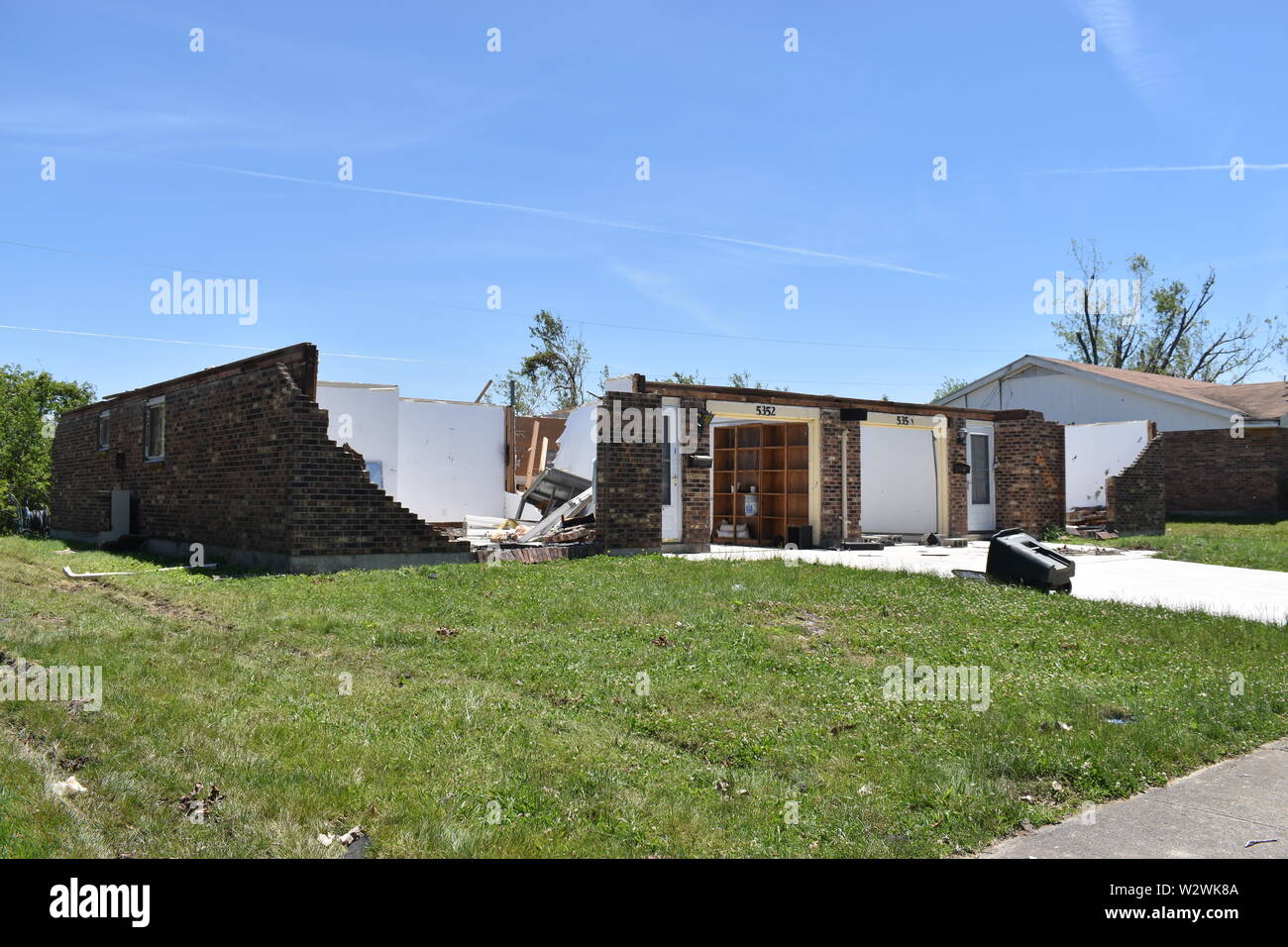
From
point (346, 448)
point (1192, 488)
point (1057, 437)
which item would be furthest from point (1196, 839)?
point (1192, 488)

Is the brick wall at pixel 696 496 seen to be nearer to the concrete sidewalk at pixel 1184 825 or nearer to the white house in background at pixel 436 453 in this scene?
the white house in background at pixel 436 453

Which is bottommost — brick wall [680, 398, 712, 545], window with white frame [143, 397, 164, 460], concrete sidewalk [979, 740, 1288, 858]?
concrete sidewalk [979, 740, 1288, 858]

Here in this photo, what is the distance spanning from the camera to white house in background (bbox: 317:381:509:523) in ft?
80.0

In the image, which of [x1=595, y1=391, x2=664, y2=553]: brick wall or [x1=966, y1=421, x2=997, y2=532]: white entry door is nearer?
[x1=595, y1=391, x2=664, y2=553]: brick wall

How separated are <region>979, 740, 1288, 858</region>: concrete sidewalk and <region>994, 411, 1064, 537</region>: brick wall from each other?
19553 millimetres

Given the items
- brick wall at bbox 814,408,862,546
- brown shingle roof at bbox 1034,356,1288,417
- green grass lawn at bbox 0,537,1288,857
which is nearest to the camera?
green grass lawn at bbox 0,537,1288,857

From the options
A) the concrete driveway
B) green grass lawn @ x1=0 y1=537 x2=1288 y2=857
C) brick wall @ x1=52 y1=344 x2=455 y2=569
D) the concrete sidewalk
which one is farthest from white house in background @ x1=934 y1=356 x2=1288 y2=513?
the concrete sidewalk

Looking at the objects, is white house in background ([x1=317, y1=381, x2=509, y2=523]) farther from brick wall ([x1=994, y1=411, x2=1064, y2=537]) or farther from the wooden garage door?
brick wall ([x1=994, y1=411, x2=1064, y2=537])

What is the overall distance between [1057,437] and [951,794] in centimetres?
2209

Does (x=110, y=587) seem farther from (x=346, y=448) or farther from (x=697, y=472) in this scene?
(x=697, y=472)

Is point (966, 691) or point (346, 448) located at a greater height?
point (346, 448)

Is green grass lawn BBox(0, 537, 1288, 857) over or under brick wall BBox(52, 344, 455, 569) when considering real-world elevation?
under
